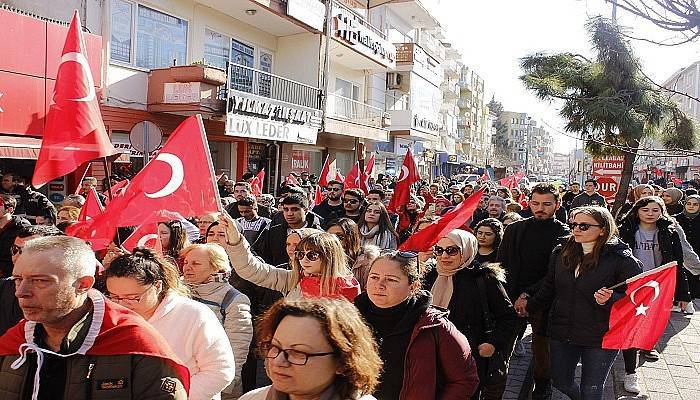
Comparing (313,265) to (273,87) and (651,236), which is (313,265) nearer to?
(651,236)

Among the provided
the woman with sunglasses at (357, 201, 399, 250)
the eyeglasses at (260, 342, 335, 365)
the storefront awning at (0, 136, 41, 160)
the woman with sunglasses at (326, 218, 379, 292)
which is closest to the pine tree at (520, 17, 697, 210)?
the woman with sunglasses at (357, 201, 399, 250)

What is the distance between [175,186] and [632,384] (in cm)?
436

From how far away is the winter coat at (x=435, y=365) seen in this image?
2.96 meters

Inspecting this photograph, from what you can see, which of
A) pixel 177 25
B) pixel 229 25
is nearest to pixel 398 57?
pixel 229 25

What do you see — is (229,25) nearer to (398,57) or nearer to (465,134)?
(398,57)

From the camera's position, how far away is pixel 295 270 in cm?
435

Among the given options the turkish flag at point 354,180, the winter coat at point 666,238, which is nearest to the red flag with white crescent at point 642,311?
the winter coat at point 666,238

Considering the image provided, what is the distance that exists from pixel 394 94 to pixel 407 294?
1161 inches

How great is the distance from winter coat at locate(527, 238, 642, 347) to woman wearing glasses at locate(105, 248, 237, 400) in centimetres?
261

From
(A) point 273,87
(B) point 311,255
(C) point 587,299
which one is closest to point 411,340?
(B) point 311,255

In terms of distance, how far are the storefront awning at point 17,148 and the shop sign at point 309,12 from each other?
29.9 feet

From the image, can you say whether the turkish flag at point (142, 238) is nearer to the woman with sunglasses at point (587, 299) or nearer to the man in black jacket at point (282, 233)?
the man in black jacket at point (282, 233)

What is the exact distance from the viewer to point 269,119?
17.1 m

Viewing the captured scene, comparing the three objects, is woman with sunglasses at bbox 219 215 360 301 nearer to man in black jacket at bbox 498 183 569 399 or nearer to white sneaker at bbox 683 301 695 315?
man in black jacket at bbox 498 183 569 399
